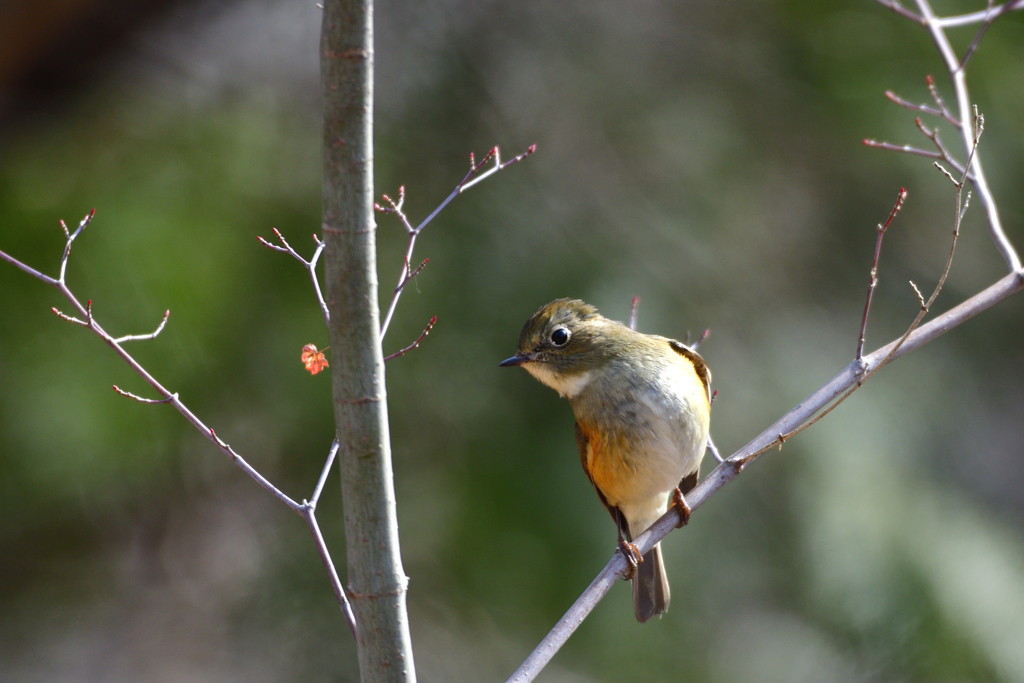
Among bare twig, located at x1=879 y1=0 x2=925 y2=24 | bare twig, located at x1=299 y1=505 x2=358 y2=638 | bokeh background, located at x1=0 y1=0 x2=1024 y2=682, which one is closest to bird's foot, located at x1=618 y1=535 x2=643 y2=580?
bare twig, located at x1=299 y1=505 x2=358 y2=638

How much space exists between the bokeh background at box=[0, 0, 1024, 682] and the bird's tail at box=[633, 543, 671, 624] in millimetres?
498

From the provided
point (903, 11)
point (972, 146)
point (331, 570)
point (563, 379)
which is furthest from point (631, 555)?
point (903, 11)

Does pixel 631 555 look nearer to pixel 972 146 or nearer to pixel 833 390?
pixel 833 390

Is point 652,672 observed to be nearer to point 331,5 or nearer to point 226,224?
point 226,224

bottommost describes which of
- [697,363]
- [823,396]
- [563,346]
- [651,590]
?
[651,590]

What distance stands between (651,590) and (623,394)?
0.96m

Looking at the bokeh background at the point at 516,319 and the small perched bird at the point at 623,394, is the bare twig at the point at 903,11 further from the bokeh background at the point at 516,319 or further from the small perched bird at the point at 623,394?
the bokeh background at the point at 516,319

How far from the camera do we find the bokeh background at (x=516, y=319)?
140 inches

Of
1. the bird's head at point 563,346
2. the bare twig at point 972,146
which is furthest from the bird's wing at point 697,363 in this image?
the bare twig at point 972,146

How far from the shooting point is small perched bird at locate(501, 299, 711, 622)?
2.42 m

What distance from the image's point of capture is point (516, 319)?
12.0 ft

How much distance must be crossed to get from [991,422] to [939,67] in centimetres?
201

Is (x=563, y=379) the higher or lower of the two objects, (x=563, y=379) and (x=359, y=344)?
the lower

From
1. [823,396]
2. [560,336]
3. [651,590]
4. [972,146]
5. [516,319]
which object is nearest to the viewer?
[823,396]
